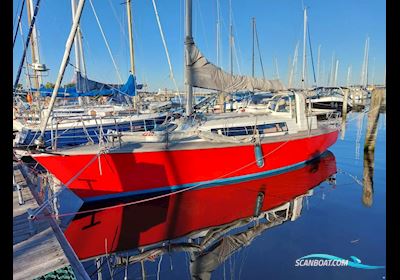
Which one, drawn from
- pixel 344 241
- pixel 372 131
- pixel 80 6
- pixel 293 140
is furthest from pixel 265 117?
pixel 80 6

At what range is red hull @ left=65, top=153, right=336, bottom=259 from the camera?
22.5 feet

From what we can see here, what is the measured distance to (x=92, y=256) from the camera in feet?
20.4

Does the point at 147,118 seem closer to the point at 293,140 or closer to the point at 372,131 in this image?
the point at 293,140

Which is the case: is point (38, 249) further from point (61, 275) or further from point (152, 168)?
point (152, 168)

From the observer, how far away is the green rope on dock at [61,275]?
13.0 ft

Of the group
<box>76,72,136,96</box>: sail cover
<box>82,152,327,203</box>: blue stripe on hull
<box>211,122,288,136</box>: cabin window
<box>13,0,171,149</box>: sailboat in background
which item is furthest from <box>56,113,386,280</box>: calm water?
<box>76,72,136,96</box>: sail cover

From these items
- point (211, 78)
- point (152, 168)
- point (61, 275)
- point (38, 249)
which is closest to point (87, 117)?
point (152, 168)

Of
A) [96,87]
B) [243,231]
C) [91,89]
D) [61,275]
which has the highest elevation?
[96,87]

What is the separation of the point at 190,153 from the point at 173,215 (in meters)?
2.11

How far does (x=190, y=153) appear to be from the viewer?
30.4 ft

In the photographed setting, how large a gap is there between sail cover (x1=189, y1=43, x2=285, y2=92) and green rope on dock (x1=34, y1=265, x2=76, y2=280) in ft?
23.1

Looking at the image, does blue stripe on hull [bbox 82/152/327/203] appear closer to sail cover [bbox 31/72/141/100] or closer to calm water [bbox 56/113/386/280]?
calm water [bbox 56/113/386/280]

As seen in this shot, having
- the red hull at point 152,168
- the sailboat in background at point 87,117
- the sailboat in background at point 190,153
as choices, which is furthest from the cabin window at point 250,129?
the sailboat in background at point 87,117

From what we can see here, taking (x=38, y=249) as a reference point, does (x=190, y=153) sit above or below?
above
